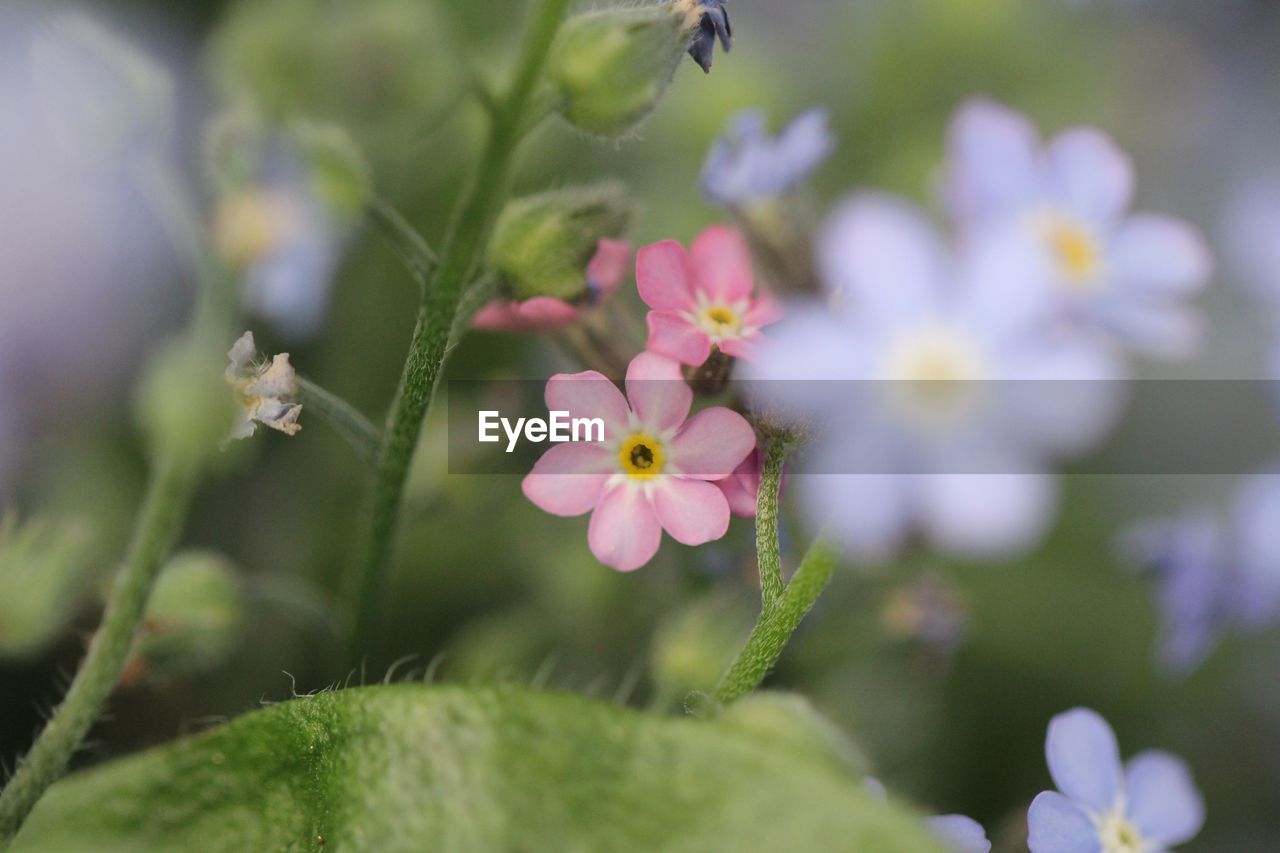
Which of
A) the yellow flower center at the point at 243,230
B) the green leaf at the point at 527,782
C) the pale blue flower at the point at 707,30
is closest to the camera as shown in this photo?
the green leaf at the point at 527,782

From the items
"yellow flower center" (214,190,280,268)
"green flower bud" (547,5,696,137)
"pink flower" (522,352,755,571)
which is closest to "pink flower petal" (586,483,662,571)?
"pink flower" (522,352,755,571)

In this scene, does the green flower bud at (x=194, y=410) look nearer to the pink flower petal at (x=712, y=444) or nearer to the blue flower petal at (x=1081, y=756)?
the pink flower petal at (x=712, y=444)

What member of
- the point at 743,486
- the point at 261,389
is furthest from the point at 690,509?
the point at 261,389

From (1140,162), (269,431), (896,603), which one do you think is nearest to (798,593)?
(896,603)

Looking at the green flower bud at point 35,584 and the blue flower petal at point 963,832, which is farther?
the green flower bud at point 35,584

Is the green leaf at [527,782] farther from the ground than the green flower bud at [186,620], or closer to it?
farther from the ground

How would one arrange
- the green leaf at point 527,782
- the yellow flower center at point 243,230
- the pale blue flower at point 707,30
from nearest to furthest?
the green leaf at point 527,782
the pale blue flower at point 707,30
the yellow flower center at point 243,230

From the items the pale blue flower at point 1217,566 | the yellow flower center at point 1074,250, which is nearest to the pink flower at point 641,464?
the yellow flower center at point 1074,250

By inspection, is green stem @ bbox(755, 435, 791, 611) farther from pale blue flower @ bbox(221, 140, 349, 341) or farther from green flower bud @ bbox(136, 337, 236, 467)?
pale blue flower @ bbox(221, 140, 349, 341)
